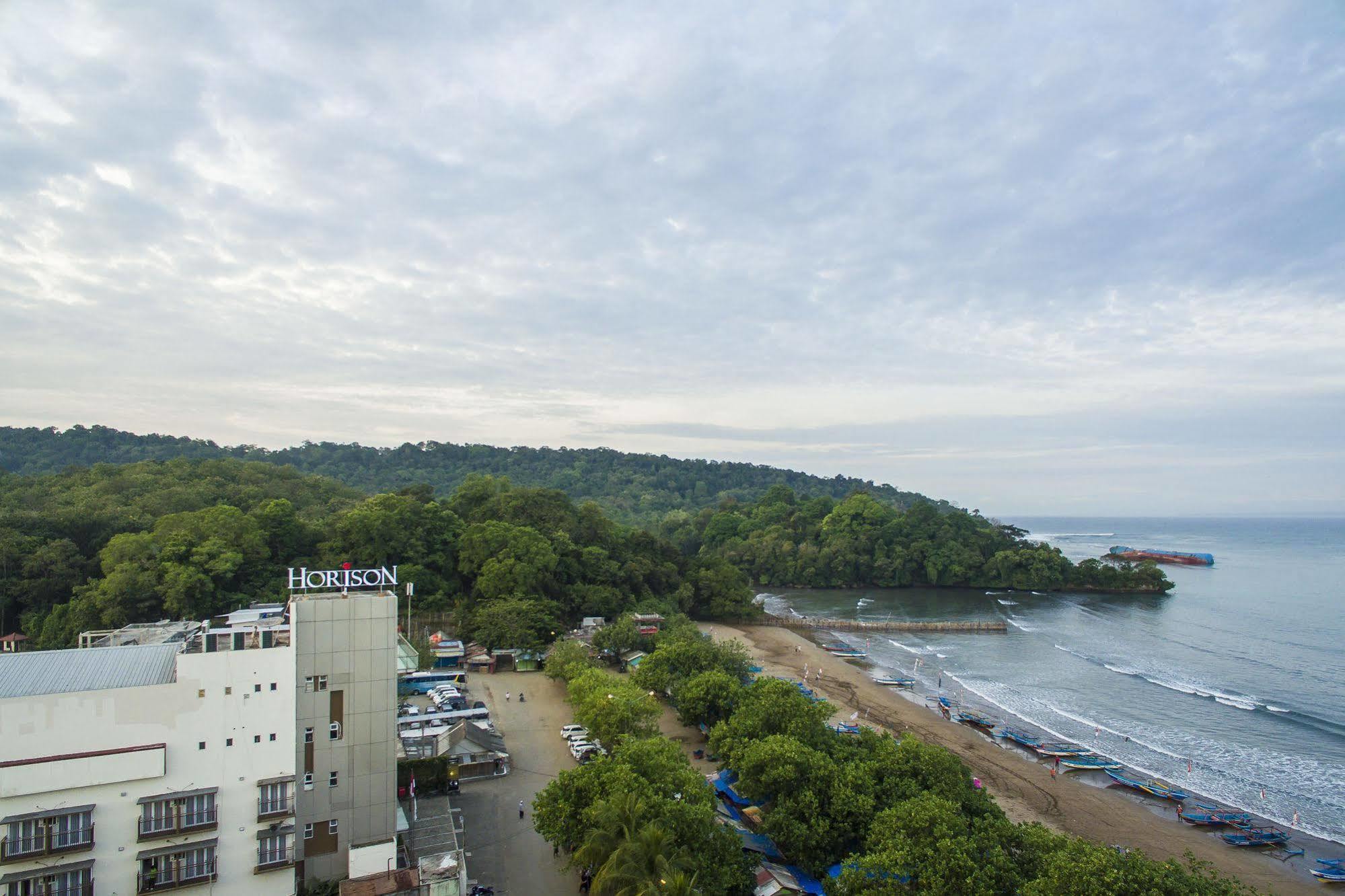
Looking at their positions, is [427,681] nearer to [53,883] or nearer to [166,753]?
[166,753]

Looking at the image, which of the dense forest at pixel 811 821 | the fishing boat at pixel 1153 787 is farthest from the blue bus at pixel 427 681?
the fishing boat at pixel 1153 787

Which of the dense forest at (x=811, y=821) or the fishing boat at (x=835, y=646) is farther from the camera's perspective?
the fishing boat at (x=835, y=646)

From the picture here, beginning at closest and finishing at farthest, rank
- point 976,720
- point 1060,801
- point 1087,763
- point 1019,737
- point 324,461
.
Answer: point 1060,801 → point 1087,763 → point 1019,737 → point 976,720 → point 324,461

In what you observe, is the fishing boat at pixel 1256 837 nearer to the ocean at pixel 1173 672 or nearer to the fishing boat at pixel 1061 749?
the ocean at pixel 1173 672

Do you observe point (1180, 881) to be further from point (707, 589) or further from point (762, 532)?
point (762, 532)

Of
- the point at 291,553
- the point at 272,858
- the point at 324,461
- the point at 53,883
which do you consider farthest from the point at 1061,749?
the point at 324,461

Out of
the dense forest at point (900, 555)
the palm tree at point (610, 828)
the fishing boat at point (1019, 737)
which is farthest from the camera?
the dense forest at point (900, 555)

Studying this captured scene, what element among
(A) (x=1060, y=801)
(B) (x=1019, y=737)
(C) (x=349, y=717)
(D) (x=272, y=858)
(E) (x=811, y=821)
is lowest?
(A) (x=1060, y=801)
